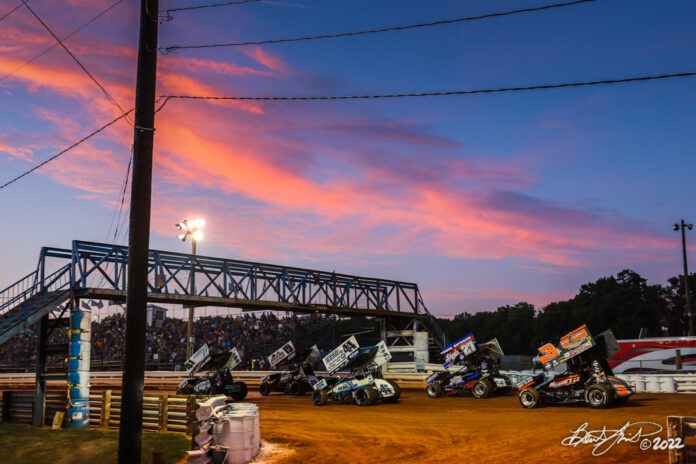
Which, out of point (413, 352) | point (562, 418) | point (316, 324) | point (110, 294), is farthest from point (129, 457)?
point (316, 324)

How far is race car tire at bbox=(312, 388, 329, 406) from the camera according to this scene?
2394 cm

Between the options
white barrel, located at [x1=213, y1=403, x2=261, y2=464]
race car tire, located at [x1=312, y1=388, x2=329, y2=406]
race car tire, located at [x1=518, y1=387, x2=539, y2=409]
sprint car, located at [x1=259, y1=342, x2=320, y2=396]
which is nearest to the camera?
white barrel, located at [x1=213, y1=403, x2=261, y2=464]

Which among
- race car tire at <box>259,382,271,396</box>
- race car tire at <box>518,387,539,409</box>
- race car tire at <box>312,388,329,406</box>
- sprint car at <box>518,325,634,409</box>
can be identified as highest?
sprint car at <box>518,325,634,409</box>

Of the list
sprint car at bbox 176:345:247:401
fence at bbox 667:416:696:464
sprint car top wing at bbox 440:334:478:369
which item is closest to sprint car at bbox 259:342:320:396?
sprint car at bbox 176:345:247:401

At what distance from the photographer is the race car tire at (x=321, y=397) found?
23.9m

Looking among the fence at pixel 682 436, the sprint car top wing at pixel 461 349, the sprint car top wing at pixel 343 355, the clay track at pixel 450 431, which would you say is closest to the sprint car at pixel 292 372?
the sprint car top wing at pixel 343 355

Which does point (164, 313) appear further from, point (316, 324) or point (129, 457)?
point (129, 457)

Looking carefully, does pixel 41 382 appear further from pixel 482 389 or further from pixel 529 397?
pixel 482 389

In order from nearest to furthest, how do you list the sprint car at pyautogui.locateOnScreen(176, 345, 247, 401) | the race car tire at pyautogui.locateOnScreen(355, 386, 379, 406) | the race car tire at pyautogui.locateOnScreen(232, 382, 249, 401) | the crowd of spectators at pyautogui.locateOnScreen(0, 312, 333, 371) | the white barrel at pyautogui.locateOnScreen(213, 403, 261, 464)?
the white barrel at pyautogui.locateOnScreen(213, 403, 261, 464) < the race car tire at pyautogui.locateOnScreen(355, 386, 379, 406) < the sprint car at pyautogui.locateOnScreen(176, 345, 247, 401) < the race car tire at pyautogui.locateOnScreen(232, 382, 249, 401) < the crowd of spectators at pyautogui.locateOnScreen(0, 312, 333, 371)

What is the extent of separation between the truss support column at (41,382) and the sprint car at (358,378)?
950 cm

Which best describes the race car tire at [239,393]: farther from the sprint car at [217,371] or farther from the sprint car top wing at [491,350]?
the sprint car top wing at [491,350]

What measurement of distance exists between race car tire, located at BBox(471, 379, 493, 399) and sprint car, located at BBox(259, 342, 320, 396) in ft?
24.8

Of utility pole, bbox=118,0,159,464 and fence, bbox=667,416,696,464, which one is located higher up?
utility pole, bbox=118,0,159,464

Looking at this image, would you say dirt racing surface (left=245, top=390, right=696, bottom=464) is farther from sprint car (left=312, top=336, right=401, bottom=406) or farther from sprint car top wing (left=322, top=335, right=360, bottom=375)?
sprint car top wing (left=322, top=335, right=360, bottom=375)
